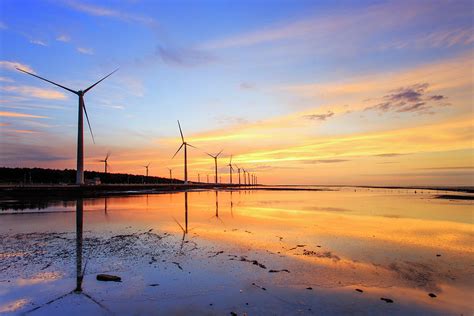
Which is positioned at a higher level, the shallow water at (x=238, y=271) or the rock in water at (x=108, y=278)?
the rock in water at (x=108, y=278)

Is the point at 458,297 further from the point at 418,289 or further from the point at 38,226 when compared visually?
the point at 38,226

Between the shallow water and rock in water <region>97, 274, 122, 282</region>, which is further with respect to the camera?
rock in water <region>97, 274, 122, 282</region>

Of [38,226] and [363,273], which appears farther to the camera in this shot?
[38,226]

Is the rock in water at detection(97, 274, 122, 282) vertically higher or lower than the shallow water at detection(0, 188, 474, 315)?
higher

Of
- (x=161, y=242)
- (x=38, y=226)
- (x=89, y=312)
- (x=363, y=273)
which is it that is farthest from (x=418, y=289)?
(x=38, y=226)

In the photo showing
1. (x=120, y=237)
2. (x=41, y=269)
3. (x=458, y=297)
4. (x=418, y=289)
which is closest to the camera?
(x=458, y=297)

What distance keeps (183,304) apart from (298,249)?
8.70 meters

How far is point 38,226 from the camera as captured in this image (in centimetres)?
2353

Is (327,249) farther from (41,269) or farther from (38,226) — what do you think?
(38,226)

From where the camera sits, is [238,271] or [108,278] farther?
[238,271]

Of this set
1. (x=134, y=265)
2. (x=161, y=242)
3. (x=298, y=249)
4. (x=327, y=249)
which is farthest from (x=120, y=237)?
(x=327, y=249)

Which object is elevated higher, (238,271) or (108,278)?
(108,278)

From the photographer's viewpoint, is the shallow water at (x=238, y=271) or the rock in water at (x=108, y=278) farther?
the rock in water at (x=108, y=278)

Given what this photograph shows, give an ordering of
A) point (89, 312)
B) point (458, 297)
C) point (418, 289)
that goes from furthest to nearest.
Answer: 1. point (418, 289)
2. point (458, 297)
3. point (89, 312)
